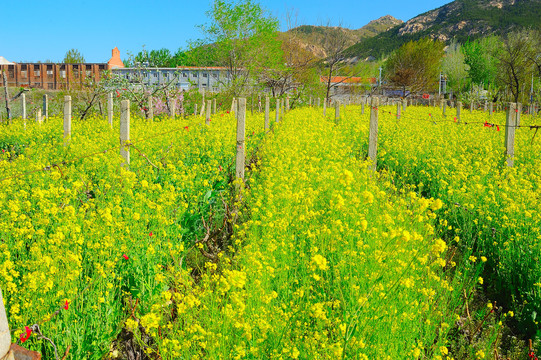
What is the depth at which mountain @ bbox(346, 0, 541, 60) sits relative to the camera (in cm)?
13584

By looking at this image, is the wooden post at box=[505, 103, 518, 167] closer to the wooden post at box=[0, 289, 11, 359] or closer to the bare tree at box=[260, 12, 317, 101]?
the wooden post at box=[0, 289, 11, 359]

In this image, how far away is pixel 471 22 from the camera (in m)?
150

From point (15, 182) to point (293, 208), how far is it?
306 cm

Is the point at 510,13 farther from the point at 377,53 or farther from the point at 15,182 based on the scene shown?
the point at 15,182

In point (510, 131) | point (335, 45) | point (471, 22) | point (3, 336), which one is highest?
point (471, 22)

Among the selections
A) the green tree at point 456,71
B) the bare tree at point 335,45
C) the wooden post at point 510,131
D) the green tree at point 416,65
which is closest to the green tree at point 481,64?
the green tree at point 416,65

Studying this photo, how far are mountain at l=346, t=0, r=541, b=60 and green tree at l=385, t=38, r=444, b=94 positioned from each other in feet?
208

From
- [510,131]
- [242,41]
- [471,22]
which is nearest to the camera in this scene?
[510,131]

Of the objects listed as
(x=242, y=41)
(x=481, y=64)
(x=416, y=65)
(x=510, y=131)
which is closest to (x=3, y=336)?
(x=510, y=131)

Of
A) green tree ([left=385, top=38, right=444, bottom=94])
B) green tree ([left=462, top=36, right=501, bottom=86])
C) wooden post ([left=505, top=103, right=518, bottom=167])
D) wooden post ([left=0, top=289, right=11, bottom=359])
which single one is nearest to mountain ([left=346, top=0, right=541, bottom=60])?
green tree ([left=385, top=38, right=444, bottom=94])

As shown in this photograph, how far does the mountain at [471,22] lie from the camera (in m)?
136

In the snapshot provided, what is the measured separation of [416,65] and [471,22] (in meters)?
105

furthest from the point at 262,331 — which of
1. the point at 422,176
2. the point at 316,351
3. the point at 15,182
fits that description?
the point at 422,176

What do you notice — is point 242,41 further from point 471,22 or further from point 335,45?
point 471,22
